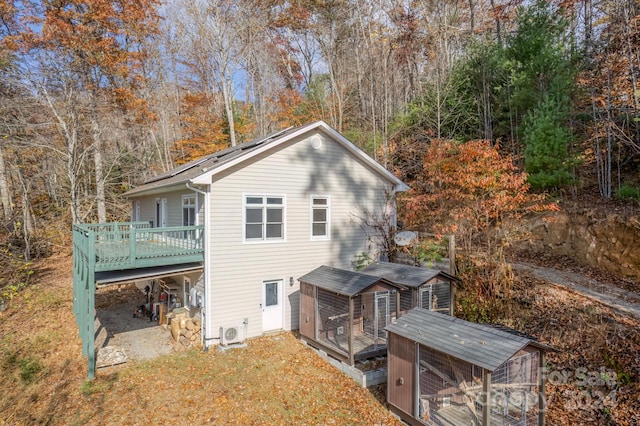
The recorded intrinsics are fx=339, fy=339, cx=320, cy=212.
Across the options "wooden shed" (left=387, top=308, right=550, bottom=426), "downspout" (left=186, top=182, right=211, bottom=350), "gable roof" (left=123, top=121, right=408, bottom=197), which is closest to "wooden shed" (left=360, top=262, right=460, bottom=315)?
"wooden shed" (left=387, top=308, right=550, bottom=426)

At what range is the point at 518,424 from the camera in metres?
6.53

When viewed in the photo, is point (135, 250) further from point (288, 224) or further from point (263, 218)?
point (288, 224)

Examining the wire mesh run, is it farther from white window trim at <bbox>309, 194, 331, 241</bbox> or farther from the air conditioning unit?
white window trim at <bbox>309, 194, 331, 241</bbox>

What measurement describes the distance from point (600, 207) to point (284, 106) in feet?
66.6

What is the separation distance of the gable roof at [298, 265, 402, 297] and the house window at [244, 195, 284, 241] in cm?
184

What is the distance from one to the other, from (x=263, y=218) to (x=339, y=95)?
13956mm

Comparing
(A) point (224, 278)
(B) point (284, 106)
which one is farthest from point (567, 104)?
(B) point (284, 106)

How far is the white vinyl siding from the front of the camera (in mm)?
10719

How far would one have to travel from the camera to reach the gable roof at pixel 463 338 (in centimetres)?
590

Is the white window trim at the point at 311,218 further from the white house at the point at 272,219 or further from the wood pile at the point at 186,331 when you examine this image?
the wood pile at the point at 186,331

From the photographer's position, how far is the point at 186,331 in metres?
10.9

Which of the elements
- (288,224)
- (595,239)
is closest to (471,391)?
(288,224)

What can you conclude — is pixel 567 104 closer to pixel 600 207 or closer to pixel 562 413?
pixel 600 207

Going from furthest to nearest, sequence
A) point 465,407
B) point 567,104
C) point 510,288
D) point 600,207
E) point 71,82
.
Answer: point 71,82, point 567,104, point 600,207, point 510,288, point 465,407
